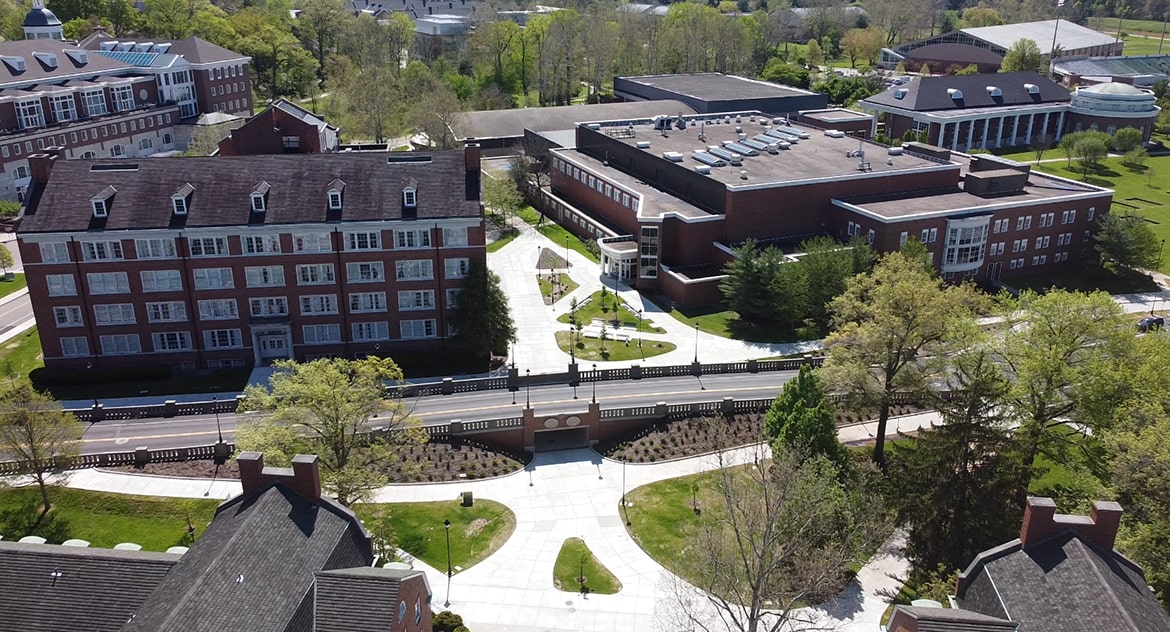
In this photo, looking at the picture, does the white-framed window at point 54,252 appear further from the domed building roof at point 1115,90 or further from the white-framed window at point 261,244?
the domed building roof at point 1115,90

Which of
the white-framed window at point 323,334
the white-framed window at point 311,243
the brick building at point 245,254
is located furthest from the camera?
the white-framed window at point 323,334

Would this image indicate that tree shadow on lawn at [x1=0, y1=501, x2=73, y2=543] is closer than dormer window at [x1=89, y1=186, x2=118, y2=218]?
Yes

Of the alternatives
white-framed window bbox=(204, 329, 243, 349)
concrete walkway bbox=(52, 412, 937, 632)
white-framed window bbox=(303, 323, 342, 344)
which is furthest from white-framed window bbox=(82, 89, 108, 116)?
concrete walkway bbox=(52, 412, 937, 632)

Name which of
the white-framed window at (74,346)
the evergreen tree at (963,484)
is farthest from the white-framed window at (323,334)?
the evergreen tree at (963,484)

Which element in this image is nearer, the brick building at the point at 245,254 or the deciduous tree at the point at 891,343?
the deciduous tree at the point at 891,343

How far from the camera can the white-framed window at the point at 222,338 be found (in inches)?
2729

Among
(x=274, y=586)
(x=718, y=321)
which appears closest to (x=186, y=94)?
(x=718, y=321)

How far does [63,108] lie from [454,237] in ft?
284

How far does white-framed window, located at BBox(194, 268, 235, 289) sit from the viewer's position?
222ft

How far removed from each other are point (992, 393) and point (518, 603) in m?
28.0

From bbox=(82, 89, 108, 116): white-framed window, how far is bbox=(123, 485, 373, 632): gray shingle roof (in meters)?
115

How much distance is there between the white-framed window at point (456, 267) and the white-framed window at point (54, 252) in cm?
2942

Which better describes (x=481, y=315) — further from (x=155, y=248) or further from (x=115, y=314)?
(x=115, y=314)

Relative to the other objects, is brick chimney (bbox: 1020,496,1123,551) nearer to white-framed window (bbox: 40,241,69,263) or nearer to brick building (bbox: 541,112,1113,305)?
brick building (bbox: 541,112,1113,305)
